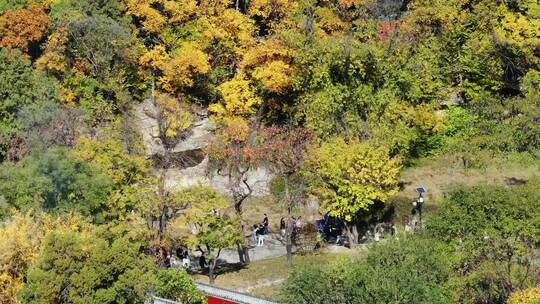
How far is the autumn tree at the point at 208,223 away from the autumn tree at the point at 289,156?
3.96 meters

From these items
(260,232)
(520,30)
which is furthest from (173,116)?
(520,30)

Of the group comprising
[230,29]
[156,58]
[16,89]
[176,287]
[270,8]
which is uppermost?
[270,8]

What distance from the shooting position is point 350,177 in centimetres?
Result: 4606

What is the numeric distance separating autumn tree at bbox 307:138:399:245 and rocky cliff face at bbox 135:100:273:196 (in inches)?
306

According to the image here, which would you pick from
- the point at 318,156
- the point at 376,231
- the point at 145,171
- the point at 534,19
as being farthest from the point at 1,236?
the point at 534,19

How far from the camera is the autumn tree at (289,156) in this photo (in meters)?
46.3

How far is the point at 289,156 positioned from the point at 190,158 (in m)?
10.8

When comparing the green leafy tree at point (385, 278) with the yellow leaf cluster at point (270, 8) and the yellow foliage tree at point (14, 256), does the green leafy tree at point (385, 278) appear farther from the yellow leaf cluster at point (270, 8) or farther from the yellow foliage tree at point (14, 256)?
the yellow leaf cluster at point (270, 8)

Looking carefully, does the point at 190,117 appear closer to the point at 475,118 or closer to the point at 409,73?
the point at 409,73

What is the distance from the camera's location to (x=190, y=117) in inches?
2181

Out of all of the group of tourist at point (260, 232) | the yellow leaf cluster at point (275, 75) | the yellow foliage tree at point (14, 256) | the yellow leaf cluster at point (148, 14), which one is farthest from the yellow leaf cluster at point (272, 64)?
the yellow foliage tree at point (14, 256)

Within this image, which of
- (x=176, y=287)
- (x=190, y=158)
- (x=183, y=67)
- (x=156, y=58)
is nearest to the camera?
(x=176, y=287)

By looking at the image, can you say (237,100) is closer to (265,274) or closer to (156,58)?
(156,58)

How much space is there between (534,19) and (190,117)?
77.3 ft
